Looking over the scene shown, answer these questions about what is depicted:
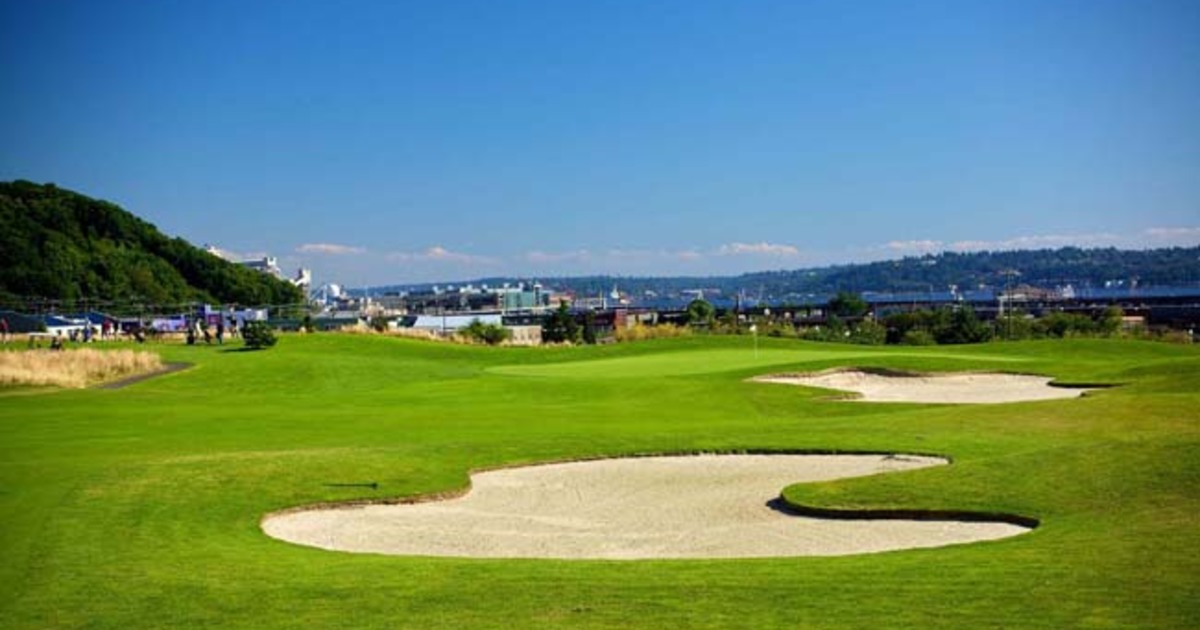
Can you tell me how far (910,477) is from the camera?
1827 centimetres

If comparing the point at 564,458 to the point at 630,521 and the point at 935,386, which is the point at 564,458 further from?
the point at 935,386

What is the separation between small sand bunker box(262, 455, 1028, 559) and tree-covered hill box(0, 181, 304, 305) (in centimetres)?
9517

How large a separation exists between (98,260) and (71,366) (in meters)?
88.5

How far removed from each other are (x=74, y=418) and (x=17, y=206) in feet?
364

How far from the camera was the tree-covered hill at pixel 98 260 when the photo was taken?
115113 mm

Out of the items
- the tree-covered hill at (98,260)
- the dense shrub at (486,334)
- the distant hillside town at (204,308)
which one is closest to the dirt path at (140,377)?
the distant hillside town at (204,308)

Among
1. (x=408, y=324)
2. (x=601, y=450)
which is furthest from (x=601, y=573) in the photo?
(x=408, y=324)

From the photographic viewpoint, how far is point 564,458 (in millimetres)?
23453

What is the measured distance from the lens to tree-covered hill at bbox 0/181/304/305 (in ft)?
378

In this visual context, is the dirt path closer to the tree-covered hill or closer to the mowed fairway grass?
the mowed fairway grass

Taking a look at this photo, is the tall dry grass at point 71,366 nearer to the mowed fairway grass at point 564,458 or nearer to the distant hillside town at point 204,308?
the mowed fairway grass at point 564,458

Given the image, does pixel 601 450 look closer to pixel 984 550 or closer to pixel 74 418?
pixel 984 550

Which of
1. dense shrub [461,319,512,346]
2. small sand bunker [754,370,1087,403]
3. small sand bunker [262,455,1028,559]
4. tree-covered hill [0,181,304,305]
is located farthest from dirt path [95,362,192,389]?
tree-covered hill [0,181,304,305]

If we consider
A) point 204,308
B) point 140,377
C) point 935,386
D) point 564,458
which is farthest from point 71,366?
point 204,308
